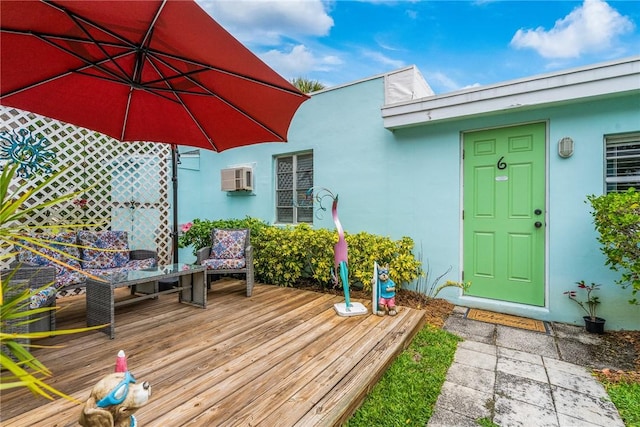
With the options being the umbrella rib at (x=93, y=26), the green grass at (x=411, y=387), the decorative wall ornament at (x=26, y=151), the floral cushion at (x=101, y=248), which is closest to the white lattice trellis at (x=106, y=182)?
the decorative wall ornament at (x=26, y=151)

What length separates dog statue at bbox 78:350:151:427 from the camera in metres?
1.16

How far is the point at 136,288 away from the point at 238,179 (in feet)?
8.96

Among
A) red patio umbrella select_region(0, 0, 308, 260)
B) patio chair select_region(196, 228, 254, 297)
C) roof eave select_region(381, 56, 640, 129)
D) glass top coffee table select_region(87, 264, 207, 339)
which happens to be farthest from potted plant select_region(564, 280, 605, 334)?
glass top coffee table select_region(87, 264, 207, 339)

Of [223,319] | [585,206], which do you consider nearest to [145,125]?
[223,319]

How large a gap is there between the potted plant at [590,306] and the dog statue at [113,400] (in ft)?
14.0

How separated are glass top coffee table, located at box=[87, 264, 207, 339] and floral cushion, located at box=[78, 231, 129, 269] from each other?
1.57 ft

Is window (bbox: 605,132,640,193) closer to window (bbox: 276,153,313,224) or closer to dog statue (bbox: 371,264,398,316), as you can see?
dog statue (bbox: 371,264,398,316)

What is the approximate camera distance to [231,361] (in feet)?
7.88

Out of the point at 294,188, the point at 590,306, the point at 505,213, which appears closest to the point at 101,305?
the point at 294,188

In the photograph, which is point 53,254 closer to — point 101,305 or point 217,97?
point 101,305

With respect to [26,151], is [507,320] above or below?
below

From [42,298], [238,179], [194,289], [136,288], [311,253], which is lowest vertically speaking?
[136,288]

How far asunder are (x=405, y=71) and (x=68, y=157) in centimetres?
514

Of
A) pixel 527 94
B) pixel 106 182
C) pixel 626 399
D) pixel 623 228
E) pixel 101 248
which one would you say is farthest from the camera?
pixel 106 182
